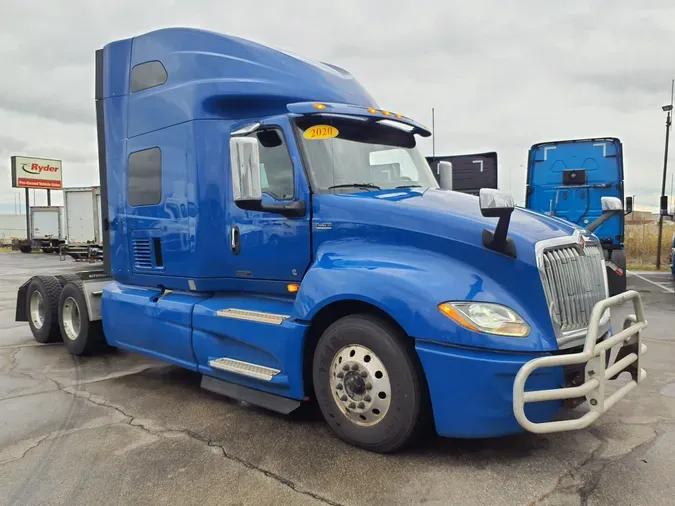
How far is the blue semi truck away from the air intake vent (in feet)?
0.12

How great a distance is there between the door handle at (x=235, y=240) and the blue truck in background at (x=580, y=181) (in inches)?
392

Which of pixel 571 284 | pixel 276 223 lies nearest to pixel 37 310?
pixel 276 223

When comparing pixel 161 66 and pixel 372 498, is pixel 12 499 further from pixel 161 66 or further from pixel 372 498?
pixel 161 66

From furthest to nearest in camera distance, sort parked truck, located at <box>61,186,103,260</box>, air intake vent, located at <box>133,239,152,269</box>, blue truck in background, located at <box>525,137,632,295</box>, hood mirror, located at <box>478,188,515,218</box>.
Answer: parked truck, located at <box>61,186,103,260</box> < blue truck in background, located at <box>525,137,632,295</box> < air intake vent, located at <box>133,239,152,269</box> < hood mirror, located at <box>478,188,515,218</box>

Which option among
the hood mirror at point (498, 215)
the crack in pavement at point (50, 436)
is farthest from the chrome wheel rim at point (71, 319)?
the hood mirror at point (498, 215)

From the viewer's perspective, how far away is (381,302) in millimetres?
3596

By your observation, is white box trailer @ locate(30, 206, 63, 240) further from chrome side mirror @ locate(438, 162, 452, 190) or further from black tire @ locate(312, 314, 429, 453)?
black tire @ locate(312, 314, 429, 453)

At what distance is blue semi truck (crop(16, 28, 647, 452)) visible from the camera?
3408 mm

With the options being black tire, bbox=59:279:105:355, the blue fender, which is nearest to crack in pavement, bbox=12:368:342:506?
black tire, bbox=59:279:105:355

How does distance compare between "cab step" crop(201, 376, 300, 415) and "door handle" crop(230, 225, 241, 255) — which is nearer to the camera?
"cab step" crop(201, 376, 300, 415)

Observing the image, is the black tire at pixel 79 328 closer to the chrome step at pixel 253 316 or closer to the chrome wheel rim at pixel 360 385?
the chrome step at pixel 253 316

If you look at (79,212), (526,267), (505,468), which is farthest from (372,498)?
(79,212)

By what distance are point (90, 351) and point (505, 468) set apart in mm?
5374

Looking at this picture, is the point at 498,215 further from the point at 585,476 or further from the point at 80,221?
the point at 80,221
